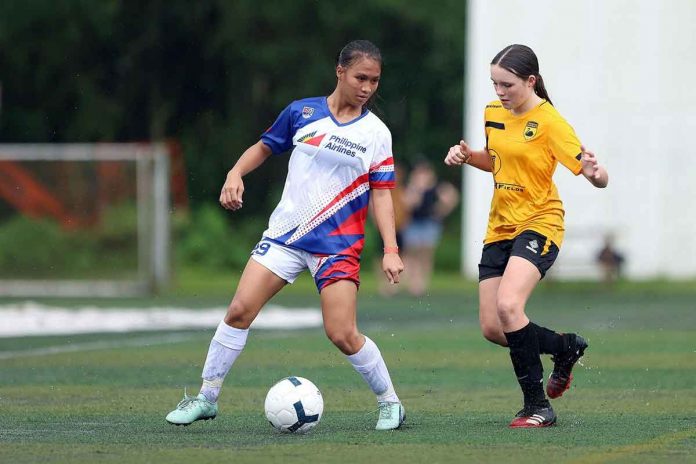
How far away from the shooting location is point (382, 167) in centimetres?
864

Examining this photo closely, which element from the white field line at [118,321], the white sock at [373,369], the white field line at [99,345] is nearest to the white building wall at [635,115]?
the white field line at [118,321]

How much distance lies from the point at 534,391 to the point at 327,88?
32591mm

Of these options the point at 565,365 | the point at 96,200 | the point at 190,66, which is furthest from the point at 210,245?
the point at 565,365

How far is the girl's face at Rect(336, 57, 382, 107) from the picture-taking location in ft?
27.7

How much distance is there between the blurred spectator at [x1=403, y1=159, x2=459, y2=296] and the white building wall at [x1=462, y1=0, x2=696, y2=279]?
6.64 meters

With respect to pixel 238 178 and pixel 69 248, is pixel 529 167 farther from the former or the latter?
pixel 69 248

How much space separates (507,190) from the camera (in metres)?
8.93

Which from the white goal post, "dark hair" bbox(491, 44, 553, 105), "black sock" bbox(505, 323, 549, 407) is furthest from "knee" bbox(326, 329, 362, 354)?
the white goal post

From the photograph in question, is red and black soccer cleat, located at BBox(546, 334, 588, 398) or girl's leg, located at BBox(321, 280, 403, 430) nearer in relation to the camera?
girl's leg, located at BBox(321, 280, 403, 430)

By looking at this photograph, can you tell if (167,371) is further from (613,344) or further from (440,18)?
(440,18)

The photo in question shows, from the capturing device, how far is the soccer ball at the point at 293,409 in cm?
845

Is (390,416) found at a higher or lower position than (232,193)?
lower

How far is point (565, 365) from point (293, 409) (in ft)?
6.26

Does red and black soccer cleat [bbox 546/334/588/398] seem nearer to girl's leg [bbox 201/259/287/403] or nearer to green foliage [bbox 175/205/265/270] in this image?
girl's leg [bbox 201/259/287/403]
